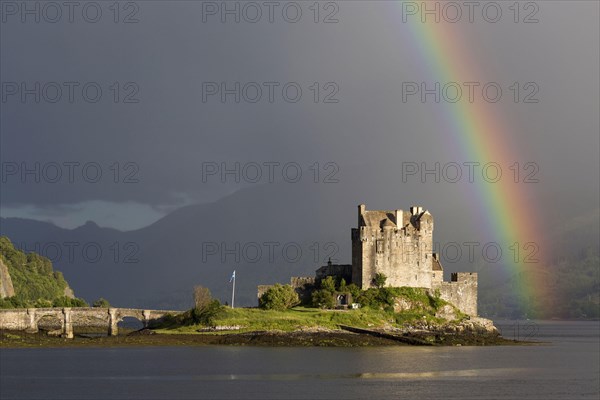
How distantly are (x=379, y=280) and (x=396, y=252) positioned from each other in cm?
380

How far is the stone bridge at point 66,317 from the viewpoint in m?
130

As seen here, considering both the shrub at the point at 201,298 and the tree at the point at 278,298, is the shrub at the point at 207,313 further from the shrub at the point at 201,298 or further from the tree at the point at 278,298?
the tree at the point at 278,298

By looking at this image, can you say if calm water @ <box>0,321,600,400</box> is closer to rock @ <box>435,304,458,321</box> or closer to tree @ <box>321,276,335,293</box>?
rock @ <box>435,304,458,321</box>

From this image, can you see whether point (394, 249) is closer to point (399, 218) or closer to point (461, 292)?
point (399, 218)

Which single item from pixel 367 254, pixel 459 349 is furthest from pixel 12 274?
pixel 459 349

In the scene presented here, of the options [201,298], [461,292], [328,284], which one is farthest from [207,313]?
[461,292]

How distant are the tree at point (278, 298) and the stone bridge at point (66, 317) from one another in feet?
36.9

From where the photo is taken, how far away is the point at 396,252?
131 metres

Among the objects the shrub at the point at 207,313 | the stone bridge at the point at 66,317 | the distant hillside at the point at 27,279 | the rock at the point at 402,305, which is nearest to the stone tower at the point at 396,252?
the rock at the point at 402,305

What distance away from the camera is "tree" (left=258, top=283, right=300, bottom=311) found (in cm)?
12888

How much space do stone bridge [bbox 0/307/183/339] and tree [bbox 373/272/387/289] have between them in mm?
23639

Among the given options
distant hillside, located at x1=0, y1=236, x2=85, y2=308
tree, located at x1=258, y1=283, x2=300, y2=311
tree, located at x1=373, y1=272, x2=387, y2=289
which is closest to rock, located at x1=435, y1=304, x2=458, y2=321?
tree, located at x1=373, y1=272, x2=387, y2=289

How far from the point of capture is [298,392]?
7756 cm

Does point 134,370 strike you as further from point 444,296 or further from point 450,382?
point 444,296
